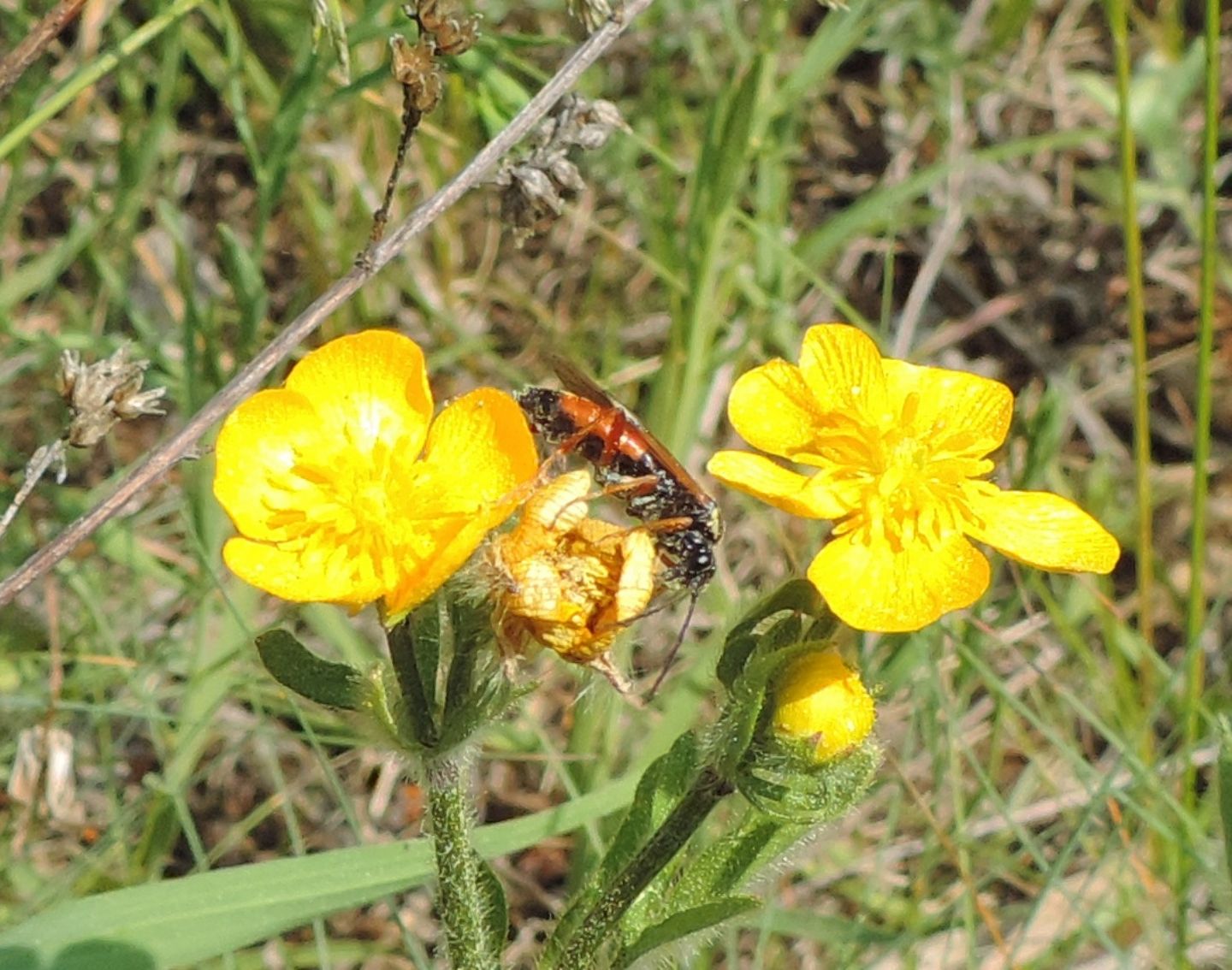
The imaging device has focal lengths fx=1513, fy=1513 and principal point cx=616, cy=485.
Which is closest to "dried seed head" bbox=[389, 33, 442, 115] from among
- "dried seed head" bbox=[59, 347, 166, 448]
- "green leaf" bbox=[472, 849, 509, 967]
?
"dried seed head" bbox=[59, 347, 166, 448]

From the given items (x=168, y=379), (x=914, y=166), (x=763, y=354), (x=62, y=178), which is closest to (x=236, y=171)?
(x=62, y=178)

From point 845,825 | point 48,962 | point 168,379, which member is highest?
point 168,379

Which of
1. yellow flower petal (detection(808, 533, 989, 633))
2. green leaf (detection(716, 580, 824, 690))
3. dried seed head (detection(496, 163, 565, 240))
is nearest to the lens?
yellow flower petal (detection(808, 533, 989, 633))

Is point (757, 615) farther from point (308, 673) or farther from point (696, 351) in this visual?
point (696, 351)

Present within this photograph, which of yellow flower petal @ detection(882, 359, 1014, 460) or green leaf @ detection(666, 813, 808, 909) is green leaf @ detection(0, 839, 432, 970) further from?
yellow flower petal @ detection(882, 359, 1014, 460)

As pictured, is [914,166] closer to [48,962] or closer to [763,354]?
[763,354]
